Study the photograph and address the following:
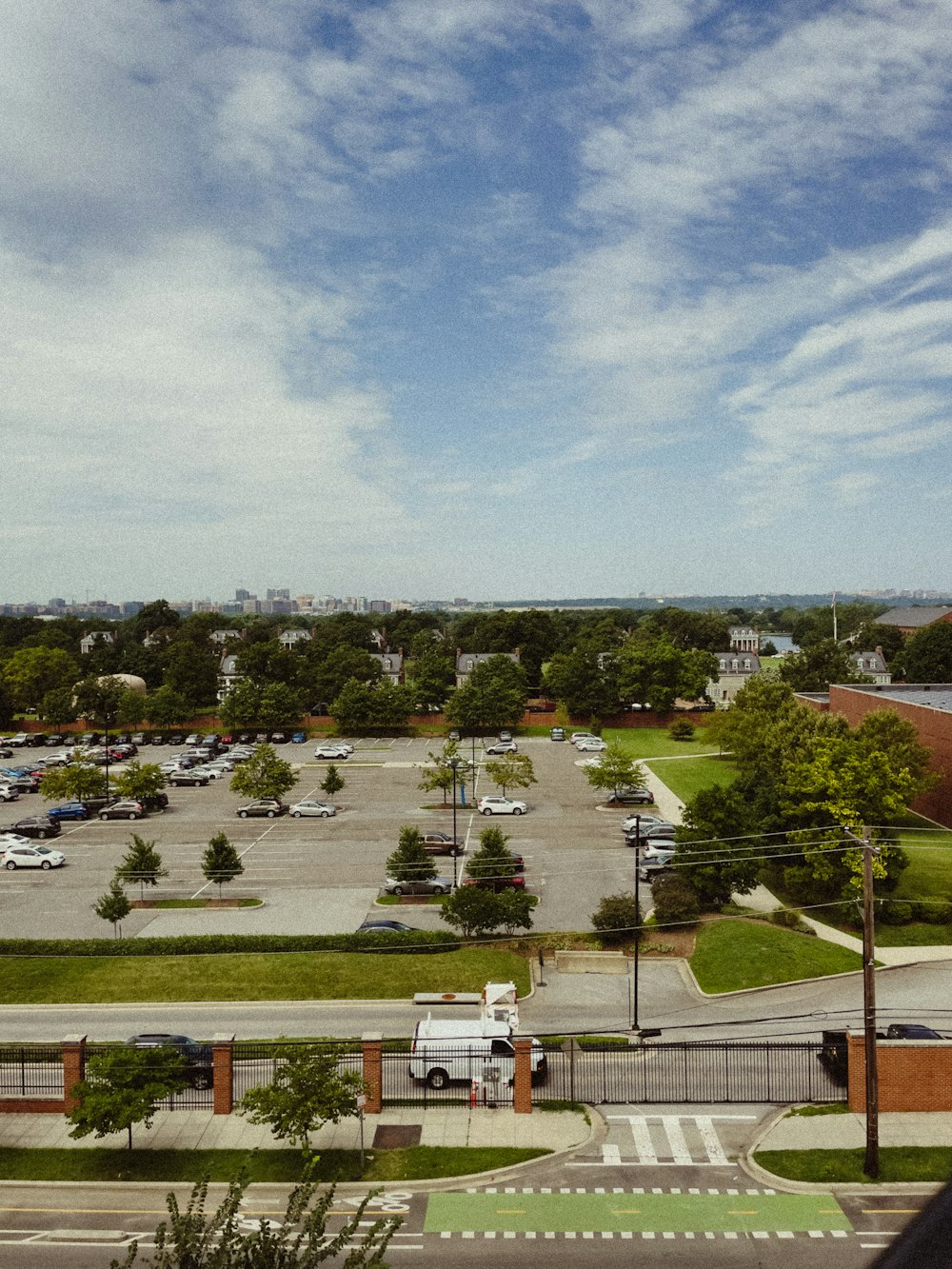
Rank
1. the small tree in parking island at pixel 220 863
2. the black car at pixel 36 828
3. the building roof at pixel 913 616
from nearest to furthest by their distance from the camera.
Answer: the small tree in parking island at pixel 220 863 < the black car at pixel 36 828 < the building roof at pixel 913 616

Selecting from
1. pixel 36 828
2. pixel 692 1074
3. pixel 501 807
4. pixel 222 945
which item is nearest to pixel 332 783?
pixel 501 807

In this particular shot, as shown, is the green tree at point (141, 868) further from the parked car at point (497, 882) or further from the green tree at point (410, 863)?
the parked car at point (497, 882)

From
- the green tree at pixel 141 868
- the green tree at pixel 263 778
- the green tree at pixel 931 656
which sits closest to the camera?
the green tree at pixel 141 868

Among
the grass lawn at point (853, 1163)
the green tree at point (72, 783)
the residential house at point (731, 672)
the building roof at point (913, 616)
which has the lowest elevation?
the grass lawn at point (853, 1163)

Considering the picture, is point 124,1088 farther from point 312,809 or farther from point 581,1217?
point 312,809

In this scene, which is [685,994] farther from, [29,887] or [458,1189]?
[29,887]

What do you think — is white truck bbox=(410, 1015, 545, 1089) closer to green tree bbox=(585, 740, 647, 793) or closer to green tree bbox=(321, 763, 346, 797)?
green tree bbox=(585, 740, 647, 793)

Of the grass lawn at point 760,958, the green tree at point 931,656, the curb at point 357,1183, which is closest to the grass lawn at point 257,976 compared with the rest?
the grass lawn at point 760,958

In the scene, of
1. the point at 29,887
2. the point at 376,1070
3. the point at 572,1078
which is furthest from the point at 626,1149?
the point at 29,887
